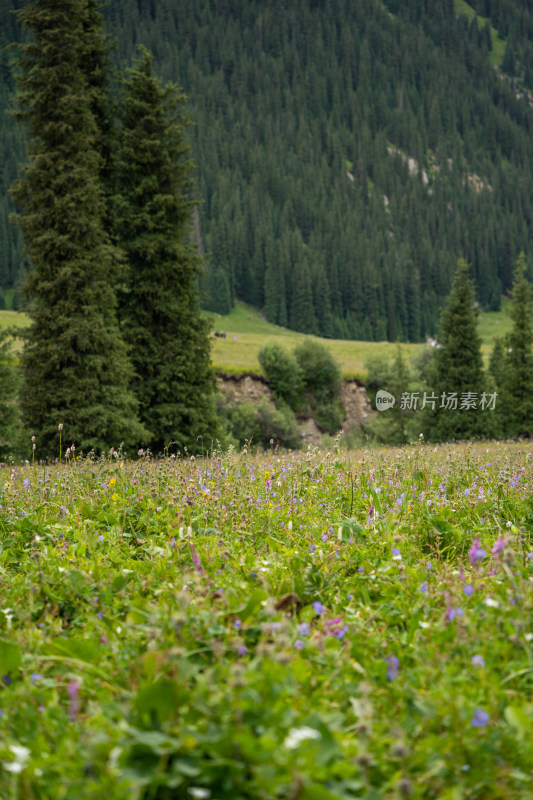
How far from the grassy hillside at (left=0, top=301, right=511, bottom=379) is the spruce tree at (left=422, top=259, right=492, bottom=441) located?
5.03m

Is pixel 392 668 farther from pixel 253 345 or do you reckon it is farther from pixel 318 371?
pixel 253 345

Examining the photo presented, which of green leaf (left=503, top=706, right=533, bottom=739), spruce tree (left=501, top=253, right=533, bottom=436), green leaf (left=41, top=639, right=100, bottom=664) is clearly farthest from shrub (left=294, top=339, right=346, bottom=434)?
green leaf (left=503, top=706, right=533, bottom=739)

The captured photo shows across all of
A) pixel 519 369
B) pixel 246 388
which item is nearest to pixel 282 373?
pixel 246 388

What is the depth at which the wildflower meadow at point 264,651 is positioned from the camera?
6.09 ft

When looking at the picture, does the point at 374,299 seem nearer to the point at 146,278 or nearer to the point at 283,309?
the point at 283,309

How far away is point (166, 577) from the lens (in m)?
3.75

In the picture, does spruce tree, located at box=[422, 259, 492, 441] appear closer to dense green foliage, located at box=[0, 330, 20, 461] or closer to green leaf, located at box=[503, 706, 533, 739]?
dense green foliage, located at box=[0, 330, 20, 461]

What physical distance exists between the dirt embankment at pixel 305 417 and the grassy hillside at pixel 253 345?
1.40 m

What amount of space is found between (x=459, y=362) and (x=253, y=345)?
1895 inches

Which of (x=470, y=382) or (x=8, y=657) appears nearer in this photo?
(x=8, y=657)

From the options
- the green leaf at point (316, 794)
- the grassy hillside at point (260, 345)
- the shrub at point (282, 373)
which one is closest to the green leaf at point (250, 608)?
the green leaf at point (316, 794)

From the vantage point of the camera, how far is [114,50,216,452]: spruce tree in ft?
73.8

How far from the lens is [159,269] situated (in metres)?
22.9

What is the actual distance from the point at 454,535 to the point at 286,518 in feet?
4.74
